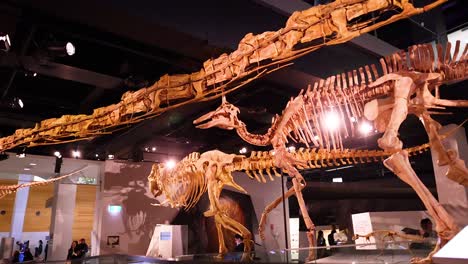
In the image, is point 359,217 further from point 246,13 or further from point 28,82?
point 28,82

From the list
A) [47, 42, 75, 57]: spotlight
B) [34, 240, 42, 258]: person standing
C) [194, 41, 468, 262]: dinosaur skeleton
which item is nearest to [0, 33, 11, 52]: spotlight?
[47, 42, 75, 57]: spotlight

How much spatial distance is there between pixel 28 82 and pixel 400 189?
1194 cm

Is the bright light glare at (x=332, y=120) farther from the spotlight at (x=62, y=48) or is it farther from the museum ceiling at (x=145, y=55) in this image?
the spotlight at (x=62, y=48)

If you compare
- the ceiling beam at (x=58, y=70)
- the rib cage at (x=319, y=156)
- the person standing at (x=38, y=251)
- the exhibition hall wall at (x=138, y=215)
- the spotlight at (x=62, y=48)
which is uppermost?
the ceiling beam at (x=58, y=70)

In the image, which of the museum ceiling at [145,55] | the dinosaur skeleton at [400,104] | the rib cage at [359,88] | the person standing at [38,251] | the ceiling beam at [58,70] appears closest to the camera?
the dinosaur skeleton at [400,104]

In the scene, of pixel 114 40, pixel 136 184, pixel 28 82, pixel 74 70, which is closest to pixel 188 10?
pixel 114 40

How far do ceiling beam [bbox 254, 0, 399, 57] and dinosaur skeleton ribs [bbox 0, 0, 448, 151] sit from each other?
1679mm

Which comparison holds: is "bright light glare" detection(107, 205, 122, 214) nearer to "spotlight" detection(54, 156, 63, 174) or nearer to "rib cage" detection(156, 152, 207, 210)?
"spotlight" detection(54, 156, 63, 174)

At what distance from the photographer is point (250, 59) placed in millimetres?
3039

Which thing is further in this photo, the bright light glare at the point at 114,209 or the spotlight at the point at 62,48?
the bright light glare at the point at 114,209

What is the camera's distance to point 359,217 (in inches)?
271

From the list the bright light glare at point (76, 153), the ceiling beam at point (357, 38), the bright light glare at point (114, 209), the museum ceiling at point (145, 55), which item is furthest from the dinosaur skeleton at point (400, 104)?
the bright light glare at point (76, 153)

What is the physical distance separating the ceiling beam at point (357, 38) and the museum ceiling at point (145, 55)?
0.02 metres

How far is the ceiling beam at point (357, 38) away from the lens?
16.9 ft
